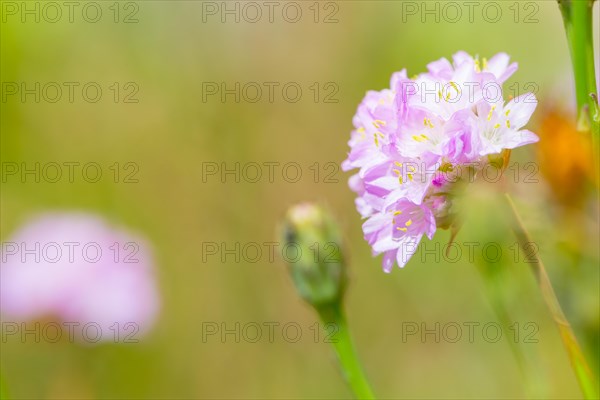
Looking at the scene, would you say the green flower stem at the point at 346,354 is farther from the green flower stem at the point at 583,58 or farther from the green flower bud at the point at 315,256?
the green flower stem at the point at 583,58

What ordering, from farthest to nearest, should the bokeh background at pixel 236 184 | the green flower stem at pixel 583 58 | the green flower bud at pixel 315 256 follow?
the bokeh background at pixel 236 184, the green flower bud at pixel 315 256, the green flower stem at pixel 583 58

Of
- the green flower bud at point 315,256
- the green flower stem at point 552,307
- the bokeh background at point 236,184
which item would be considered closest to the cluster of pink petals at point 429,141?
the green flower stem at point 552,307

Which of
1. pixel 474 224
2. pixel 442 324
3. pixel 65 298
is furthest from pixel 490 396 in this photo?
pixel 474 224

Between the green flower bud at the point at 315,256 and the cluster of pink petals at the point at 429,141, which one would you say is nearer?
the cluster of pink petals at the point at 429,141

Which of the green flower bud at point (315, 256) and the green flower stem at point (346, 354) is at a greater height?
the green flower bud at point (315, 256)

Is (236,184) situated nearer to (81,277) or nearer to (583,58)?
(81,277)

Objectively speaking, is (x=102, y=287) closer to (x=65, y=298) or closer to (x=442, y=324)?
(x=65, y=298)
